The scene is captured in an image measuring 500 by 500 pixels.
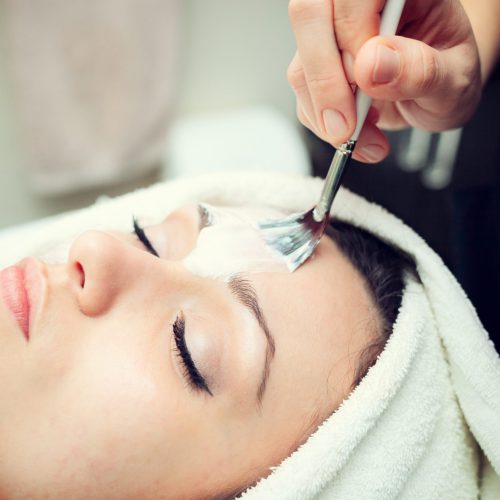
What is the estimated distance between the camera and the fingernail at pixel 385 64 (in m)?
0.57

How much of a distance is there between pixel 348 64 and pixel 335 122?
0.24 ft

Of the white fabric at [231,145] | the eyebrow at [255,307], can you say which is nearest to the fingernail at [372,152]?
the eyebrow at [255,307]

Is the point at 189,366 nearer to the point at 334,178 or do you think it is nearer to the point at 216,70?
the point at 334,178

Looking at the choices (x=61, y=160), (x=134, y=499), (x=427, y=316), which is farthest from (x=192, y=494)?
(x=61, y=160)

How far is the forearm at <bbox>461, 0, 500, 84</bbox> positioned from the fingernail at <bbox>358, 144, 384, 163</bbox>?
31 centimetres

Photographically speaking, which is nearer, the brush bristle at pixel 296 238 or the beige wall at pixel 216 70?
the brush bristle at pixel 296 238

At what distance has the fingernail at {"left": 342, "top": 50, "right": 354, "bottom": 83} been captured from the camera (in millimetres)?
649

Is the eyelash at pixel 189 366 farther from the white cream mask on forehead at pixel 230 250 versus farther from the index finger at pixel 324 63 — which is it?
the index finger at pixel 324 63

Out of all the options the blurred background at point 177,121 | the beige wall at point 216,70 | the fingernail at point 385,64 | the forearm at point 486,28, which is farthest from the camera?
the beige wall at point 216,70

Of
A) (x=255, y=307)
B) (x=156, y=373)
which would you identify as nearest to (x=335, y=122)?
(x=255, y=307)

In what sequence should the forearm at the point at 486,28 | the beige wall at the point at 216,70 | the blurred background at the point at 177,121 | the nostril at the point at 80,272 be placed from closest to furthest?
the nostril at the point at 80,272 < the forearm at the point at 486,28 < the blurred background at the point at 177,121 < the beige wall at the point at 216,70

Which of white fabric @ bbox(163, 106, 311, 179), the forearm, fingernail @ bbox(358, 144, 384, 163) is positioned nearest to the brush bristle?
fingernail @ bbox(358, 144, 384, 163)

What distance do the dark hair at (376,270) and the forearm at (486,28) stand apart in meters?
0.34

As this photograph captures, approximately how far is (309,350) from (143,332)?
21 cm
